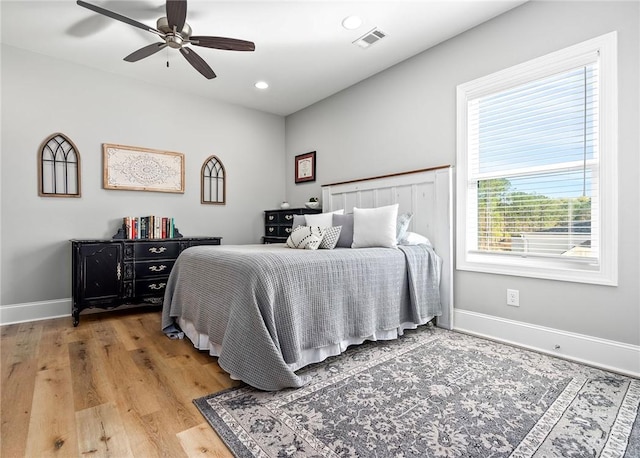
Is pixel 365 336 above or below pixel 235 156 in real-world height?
below

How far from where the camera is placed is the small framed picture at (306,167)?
4.56 metres

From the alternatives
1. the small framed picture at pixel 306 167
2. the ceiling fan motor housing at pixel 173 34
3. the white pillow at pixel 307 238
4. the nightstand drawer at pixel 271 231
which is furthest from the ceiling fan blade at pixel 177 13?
the nightstand drawer at pixel 271 231

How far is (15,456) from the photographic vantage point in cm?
122

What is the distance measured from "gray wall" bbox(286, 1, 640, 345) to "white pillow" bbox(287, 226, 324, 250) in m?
1.22

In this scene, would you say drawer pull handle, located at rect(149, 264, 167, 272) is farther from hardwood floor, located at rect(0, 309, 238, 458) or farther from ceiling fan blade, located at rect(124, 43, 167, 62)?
ceiling fan blade, located at rect(124, 43, 167, 62)

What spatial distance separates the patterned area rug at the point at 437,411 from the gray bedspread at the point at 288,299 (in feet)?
0.60

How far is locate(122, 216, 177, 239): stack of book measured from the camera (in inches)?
140

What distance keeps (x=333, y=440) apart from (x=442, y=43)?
3.30 m

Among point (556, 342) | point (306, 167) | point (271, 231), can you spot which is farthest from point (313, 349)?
point (306, 167)

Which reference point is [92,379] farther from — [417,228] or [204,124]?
[204,124]

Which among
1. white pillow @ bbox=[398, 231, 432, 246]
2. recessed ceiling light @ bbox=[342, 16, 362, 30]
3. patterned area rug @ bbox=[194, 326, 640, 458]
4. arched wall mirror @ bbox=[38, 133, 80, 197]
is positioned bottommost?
patterned area rug @ bbox=[194, 326, 640, 458]

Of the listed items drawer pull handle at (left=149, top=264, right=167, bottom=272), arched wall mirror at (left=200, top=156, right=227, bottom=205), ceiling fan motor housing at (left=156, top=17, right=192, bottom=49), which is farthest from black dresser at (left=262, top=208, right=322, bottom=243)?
ceiling fan motor housing at (left=156, top=17, right=192, bottom=49)

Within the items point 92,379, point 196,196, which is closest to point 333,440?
point 92,379

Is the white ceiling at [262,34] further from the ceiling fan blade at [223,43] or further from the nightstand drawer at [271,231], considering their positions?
the nightstand drawer at [271,231]
